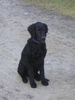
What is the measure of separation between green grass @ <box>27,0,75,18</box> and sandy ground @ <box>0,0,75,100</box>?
29 centimetres

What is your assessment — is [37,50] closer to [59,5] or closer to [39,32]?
[39,32]

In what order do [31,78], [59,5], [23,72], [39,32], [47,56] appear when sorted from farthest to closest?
[59,5]
[47,56]
[23,72]
[31,78]
[39,32]

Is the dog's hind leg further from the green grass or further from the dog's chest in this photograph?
the green grass

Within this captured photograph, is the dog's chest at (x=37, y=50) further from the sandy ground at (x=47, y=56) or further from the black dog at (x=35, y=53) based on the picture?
the sandy ground at (x=47, y=56)

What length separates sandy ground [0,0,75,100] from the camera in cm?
519

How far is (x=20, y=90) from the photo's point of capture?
17.2ft

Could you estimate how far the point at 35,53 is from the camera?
5.09 m

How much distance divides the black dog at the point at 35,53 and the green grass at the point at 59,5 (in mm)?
4171

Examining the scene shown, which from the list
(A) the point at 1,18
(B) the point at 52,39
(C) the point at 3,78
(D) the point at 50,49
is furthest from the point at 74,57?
(A) the point at 1,18

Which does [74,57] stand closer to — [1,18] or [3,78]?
[3,78]

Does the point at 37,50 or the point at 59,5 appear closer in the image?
the point at 37,50

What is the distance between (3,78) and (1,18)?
366cm

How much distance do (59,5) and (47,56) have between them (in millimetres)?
3571

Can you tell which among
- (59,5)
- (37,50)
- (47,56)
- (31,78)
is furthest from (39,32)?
(59,5)
